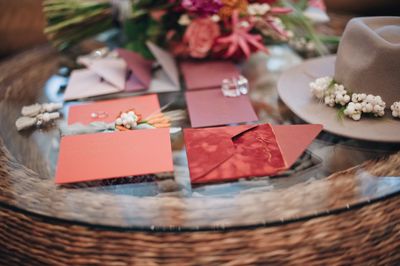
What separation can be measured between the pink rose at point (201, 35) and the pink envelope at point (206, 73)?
4 centimetres

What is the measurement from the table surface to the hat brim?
2 cm

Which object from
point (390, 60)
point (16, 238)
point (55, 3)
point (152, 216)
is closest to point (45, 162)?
point (16, 238)

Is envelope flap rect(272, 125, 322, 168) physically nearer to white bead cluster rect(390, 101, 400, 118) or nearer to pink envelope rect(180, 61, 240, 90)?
white bead cluster rect(390, 101, 400, 118)

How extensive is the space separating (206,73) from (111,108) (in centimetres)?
26

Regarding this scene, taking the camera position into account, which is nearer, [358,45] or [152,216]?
[152,216]

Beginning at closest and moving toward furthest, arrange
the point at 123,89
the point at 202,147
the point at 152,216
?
the point at 152,216, the point at 202,147, the point at 123,89

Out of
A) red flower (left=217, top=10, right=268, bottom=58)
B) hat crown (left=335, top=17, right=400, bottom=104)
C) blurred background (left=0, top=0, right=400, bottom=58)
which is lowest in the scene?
blurred background (left=0, top=0, right=400, bottom=58)

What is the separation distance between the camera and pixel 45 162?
0.71m

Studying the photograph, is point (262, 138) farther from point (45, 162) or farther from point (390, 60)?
point (45, 162)

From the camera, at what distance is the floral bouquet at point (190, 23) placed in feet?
3.04

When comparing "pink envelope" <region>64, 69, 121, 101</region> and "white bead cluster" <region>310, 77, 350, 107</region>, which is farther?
"pink envelope" <region>64, 69, 121, 101</region>

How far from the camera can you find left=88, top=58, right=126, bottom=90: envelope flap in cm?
93

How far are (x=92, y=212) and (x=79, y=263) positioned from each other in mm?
105

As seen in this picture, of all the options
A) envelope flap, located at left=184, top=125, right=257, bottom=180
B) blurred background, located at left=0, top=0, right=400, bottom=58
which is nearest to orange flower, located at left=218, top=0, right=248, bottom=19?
envelope flap, located at left=184, top=125, right=257, bottom=180
